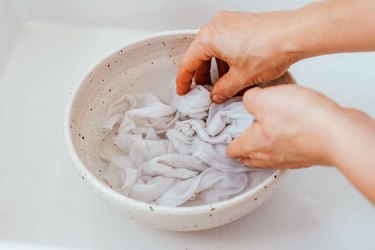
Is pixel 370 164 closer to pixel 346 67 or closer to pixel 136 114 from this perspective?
pixel 136 114

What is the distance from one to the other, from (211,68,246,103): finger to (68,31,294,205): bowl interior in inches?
2.6

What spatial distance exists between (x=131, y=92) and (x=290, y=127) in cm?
37

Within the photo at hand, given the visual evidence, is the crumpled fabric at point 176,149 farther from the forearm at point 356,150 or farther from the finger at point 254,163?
the forearm at point 356,150

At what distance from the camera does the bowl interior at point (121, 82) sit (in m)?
0.75

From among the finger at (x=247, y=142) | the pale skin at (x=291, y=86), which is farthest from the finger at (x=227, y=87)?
the finger at (x=247, y=142)

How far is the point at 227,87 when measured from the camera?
29.0 inches

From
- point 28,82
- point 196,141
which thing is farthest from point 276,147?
point 28,82

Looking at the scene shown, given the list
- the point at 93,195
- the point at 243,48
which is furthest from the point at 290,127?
the point at 93,195

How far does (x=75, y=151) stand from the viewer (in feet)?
2.27

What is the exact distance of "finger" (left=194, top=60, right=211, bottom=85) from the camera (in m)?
0.78

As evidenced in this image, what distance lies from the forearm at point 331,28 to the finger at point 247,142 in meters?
0.13

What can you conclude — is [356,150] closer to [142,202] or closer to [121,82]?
[142,202]

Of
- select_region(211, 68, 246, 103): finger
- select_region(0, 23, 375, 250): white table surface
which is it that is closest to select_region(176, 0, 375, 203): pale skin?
select_region(211, 68, 246, 103): finger

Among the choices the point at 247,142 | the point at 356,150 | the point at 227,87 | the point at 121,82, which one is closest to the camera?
the point at 356,150
